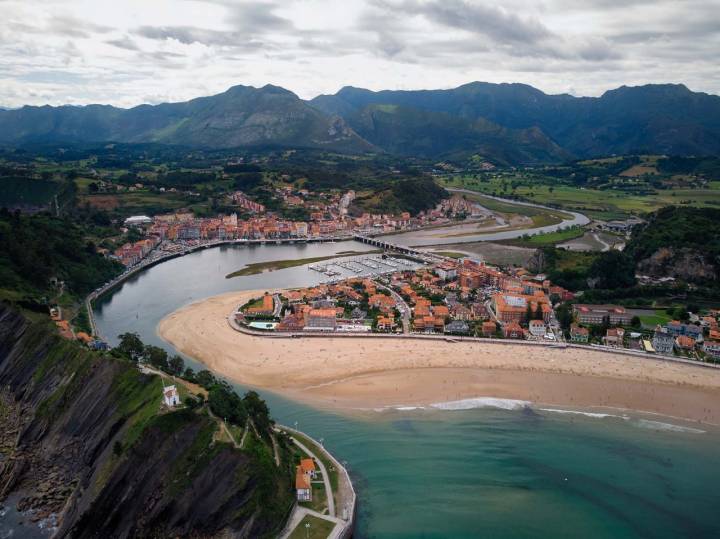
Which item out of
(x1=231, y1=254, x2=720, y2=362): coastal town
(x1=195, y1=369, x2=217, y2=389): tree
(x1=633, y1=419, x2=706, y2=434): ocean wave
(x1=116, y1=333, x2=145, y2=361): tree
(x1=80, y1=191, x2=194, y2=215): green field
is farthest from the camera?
(x1=80, y1=191, x2=194, y2=215): green field

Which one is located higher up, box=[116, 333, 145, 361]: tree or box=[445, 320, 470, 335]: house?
box=[116, 333, 145, 361]: tree

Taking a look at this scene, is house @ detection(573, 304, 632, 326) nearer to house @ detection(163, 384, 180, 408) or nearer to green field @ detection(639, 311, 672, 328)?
green field @ detection(639, 311, 672, 328)

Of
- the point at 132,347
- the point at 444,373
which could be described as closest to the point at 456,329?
the point at 444,373

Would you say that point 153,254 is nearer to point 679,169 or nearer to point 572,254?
point 572,254

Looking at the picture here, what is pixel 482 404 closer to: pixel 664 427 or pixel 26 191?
pixel 664 427

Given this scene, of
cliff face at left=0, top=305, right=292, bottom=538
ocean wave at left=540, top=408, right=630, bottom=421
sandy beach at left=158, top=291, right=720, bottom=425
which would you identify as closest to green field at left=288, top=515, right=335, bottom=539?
cliff face at left=0, top=305, right=292, bottom=538

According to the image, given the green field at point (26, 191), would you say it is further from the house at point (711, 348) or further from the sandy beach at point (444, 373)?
the house at point (711, 348)
